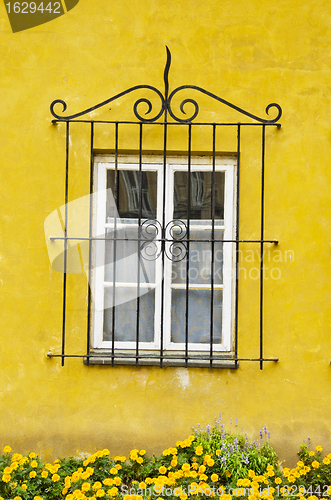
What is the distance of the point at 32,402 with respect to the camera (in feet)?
9.11

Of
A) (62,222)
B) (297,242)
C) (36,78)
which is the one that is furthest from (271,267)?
(36,78)

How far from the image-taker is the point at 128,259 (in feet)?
9.63

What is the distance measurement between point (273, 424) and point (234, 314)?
75 centimetres

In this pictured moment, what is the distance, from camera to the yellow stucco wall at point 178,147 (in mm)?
2771

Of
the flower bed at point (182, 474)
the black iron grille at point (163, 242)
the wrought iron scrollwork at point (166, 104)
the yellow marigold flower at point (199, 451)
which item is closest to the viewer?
the flower bed at point (182, 474)

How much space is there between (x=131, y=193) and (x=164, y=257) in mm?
509

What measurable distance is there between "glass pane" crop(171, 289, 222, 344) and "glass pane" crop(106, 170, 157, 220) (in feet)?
2.08

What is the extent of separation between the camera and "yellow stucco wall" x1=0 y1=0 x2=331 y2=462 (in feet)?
9.09

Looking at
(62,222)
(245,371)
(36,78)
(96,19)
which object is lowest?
(245,371)

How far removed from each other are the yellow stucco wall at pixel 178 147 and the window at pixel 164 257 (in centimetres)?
14

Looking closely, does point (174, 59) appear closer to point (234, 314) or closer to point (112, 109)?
point (112, 109)

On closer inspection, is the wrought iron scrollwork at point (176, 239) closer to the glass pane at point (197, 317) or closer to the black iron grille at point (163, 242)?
the black iron grille at point (163, 242)

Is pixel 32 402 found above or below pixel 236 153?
below

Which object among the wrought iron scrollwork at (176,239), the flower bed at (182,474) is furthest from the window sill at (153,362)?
the wrought iron scrollwork at (176,239)
